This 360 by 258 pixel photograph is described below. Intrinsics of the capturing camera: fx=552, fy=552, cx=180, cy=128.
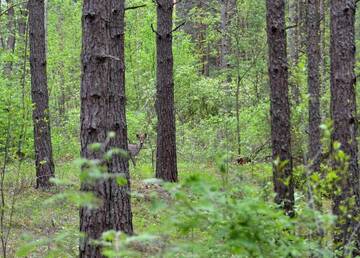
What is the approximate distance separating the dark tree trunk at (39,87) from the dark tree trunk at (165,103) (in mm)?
2288

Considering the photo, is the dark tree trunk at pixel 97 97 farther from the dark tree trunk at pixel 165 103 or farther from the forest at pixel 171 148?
the dark tree trunk at pixel 165 103

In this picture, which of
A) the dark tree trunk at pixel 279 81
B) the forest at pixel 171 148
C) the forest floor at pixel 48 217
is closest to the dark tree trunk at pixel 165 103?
the forest at pixel 171 148

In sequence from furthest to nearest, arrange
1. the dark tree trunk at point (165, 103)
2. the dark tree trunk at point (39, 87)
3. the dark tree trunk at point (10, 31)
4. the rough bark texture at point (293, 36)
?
1. the dark tree trunk at point (10, 31)
2. the rough bark texture at point (293, 36)
3. the dark tree trunk at point (165, 103)
4. the dark tree trunk at point (39, 87)

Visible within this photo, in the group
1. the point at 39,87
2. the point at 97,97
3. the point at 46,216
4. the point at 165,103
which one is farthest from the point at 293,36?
the point at 97,97

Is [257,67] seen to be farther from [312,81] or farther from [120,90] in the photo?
[120,90]

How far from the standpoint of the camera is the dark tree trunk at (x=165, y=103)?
11.3 metres

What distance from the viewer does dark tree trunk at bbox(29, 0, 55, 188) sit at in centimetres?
1105

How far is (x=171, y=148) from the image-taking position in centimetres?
1160

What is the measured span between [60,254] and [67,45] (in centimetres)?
1943

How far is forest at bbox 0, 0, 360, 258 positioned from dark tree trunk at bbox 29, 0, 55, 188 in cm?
2

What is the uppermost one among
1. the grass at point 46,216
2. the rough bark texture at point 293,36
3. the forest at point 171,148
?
the rough bark texture at point 293,36

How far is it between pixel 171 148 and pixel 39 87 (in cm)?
298

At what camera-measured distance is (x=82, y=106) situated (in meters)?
5.67

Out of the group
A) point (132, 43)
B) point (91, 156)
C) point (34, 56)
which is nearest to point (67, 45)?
point (132, 43)
